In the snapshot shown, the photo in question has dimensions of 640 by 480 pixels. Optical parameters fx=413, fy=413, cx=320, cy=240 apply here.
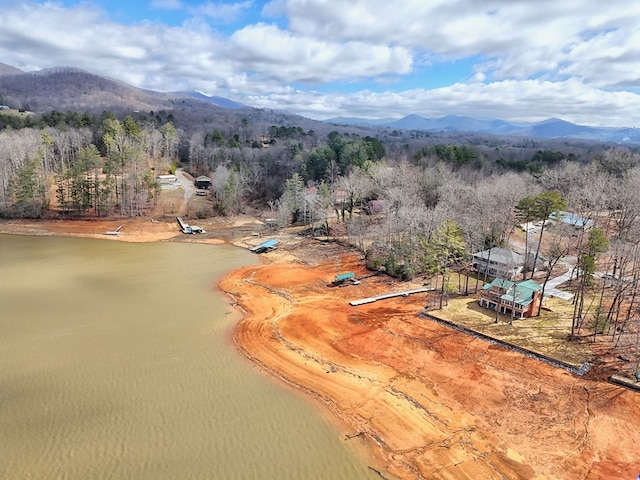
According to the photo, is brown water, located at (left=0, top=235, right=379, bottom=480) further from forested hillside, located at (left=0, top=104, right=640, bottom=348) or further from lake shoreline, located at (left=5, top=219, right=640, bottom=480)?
forested hillside, located at (left=0, top=104, right=640, bottom=348)

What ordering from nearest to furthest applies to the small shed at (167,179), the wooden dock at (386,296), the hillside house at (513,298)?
the hillside house at (513,298), the wooden dock at (386,296), the small shed at (167,179)

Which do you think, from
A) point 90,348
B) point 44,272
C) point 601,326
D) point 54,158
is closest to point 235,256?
point 44,272

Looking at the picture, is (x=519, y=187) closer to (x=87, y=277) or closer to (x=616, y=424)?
(x=616, y=424)

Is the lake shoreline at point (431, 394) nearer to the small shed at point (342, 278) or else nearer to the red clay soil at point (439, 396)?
the red clay soil at point (439, 396)

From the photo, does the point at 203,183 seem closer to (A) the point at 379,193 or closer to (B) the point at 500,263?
(A) the point at 379,193

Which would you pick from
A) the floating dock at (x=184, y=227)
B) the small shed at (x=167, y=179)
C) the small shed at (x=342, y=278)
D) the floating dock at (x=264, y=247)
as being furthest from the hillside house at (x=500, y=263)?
the small shed at (x=167, y=179)

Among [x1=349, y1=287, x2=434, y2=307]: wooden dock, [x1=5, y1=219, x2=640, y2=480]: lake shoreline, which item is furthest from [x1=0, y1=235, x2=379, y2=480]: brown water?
[x1=349, y1=287, x2=434, y2=307]: wooden dock

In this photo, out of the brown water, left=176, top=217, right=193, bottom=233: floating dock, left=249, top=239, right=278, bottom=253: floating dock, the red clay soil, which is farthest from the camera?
left=176, top=217, right=193, bottom=233: floating dock

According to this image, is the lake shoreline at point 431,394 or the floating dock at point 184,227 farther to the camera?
the floating dock at point 184,227
